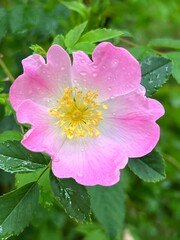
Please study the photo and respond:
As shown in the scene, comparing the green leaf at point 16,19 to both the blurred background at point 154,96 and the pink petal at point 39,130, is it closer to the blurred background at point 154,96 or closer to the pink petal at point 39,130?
the blurred background at point 154,96

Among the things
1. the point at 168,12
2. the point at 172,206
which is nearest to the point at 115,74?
the point at 168,12

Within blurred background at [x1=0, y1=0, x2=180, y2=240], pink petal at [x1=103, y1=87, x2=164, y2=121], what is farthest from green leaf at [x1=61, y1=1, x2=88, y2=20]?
pink petal at [x1=103, y1=87, x2=164, y2=121]

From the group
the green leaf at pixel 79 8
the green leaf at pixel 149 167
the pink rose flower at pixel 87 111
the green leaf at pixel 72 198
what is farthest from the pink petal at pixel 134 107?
the green leaf at pixel 79 8

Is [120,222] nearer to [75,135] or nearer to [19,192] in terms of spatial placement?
[75,135]

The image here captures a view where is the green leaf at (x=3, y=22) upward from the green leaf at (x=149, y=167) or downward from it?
upward

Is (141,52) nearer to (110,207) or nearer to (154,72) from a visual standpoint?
(154,72)

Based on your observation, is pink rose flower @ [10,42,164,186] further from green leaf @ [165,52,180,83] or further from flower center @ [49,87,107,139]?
green leaf @ [165,52,180,83]
